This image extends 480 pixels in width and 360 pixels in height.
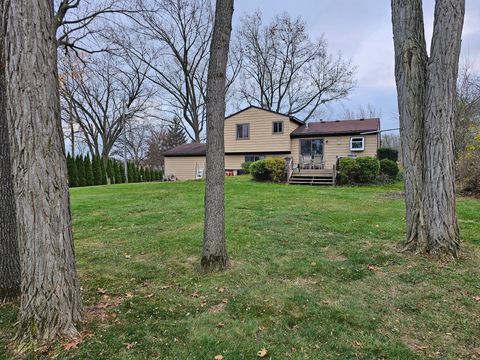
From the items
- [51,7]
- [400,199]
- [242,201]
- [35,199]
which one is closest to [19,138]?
[35,199]

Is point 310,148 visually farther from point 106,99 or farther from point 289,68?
point 106,99

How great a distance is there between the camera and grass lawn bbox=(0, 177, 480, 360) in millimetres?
2299

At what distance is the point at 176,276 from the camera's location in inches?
142

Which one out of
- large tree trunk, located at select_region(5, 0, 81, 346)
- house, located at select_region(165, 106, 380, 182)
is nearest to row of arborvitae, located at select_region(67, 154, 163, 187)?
house, located at select_region(165, 106, 380, 182)

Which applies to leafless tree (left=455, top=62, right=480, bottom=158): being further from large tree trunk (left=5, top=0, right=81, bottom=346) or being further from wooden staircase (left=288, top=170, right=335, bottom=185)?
large tree trunk (left=5, top=0, right=81, bottom=346)

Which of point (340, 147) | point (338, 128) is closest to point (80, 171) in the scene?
point (340, 147)

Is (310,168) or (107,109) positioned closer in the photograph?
(310,168)

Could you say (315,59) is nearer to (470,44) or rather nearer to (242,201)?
(470,44)

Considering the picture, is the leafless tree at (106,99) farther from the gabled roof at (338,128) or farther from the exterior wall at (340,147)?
the exterior wall at (340,147)

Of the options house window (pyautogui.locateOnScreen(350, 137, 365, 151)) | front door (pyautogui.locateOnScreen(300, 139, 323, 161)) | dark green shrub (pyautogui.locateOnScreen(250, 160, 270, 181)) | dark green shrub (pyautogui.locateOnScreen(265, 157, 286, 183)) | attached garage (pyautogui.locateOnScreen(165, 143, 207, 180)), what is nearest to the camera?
dark green shrub (pyautogui.locateOnScreen(265, 157, 286, 183))

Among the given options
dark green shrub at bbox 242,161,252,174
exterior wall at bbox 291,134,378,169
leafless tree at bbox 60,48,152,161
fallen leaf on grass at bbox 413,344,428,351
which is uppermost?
leafless tree at bbox 60,48,152,161

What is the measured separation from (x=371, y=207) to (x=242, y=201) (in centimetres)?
368

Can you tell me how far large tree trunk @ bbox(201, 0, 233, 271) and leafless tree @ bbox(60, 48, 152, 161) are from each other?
2426 cm

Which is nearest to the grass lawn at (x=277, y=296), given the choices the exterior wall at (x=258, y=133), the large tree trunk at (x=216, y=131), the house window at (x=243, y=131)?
the large tree trunk at (x=216, y=131)
